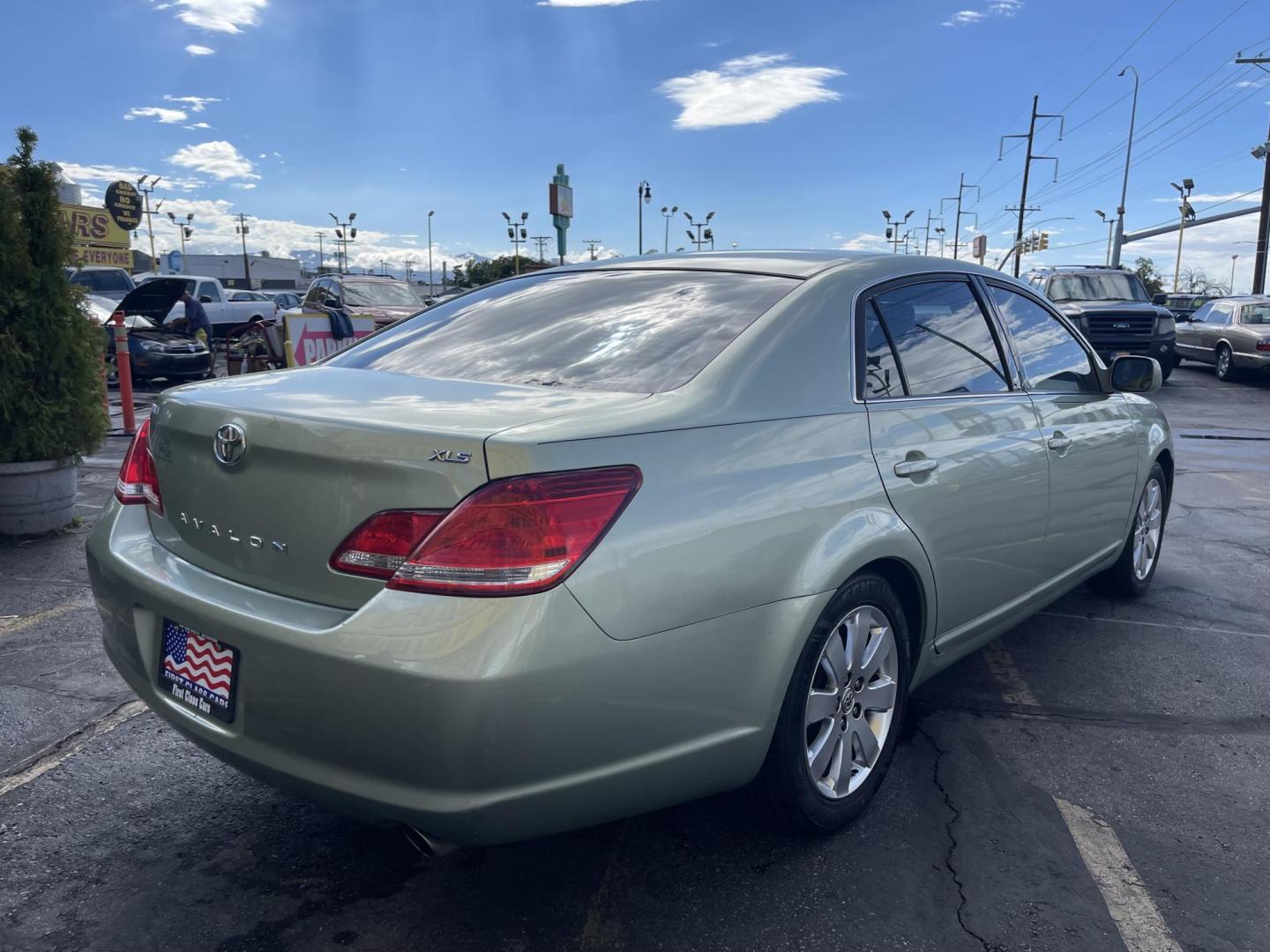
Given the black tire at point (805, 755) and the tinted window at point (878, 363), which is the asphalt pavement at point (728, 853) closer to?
the black tire at point (805, 755)

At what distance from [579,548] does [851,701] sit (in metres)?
1.15

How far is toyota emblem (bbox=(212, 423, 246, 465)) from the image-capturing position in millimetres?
2348

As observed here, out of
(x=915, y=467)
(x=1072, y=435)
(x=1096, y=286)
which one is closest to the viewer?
(x=915, y=467)

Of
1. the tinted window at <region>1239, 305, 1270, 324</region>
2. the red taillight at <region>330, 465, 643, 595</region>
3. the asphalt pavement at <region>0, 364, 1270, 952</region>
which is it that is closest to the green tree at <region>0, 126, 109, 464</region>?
the asphalt pavement at <region>0, 364, 1270, 952</region>

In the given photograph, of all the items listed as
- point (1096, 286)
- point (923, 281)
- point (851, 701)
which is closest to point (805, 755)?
point (851, 701)

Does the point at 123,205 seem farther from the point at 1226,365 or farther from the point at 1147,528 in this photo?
the point at 1147,528

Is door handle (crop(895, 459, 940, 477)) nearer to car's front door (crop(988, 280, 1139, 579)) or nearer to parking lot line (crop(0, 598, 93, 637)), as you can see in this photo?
car's front door (crop(988, 280, 1139, 579))

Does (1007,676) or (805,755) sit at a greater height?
(805,755)

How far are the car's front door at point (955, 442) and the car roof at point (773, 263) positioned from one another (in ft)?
0.23

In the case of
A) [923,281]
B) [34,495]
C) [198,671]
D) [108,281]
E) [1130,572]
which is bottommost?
[1130,572]

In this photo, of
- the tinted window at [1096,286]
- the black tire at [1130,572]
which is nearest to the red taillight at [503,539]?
the black tire at [1130,572]

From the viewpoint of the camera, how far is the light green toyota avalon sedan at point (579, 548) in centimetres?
203

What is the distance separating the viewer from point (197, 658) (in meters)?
2.37

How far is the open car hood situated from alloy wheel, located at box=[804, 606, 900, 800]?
1499 centimetres
